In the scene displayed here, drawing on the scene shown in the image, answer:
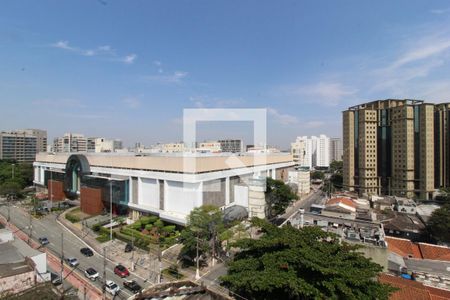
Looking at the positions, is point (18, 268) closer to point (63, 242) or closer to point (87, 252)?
point (87, 252)

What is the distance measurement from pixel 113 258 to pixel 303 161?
212 feet

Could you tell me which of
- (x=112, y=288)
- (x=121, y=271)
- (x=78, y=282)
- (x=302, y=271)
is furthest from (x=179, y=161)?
(x=302, y=271)

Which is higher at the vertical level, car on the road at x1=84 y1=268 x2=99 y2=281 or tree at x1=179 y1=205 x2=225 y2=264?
tree at x1=179 y1=205 x2=225 y2=264

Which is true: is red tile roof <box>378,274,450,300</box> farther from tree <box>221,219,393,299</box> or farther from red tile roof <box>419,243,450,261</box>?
red tile roof <box>419,243,450,261</box>

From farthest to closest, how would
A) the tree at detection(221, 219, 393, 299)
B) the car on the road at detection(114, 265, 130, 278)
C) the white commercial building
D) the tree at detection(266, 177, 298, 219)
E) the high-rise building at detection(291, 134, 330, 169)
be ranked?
the high-rise building at detection(291, 134, 330, 169) < the tree at detection(266, 177, 298, 219) < the white commercial building < the car on the road at detection(114, 265, 130, 278) < the tree at detection(221, 219, 393, 299)

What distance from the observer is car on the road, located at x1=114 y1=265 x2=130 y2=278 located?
617 inches

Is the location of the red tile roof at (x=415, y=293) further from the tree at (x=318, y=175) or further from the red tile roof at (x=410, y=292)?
the tree at (x=318, y=175)

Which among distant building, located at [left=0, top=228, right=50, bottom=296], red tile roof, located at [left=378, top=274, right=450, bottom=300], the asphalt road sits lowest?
the asphalt road

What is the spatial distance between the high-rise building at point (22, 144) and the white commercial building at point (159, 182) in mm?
45520

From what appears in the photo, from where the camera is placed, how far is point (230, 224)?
73.9 ft

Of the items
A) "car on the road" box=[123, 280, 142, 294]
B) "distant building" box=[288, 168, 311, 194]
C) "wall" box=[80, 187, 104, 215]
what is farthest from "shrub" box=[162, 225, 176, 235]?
"distant building" box=[288, 168, 311, 194]

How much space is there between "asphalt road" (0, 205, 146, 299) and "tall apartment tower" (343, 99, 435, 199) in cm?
4151

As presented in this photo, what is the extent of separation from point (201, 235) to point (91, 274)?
7.57 meters

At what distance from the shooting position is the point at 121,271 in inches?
622
